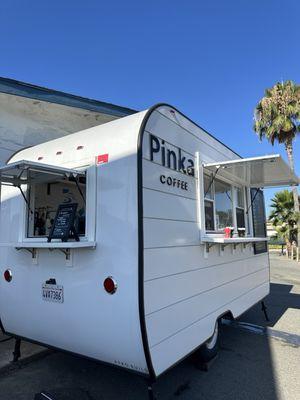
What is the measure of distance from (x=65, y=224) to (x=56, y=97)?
3.18m

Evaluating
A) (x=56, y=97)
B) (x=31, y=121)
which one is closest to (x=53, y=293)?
(x=31, y=121)

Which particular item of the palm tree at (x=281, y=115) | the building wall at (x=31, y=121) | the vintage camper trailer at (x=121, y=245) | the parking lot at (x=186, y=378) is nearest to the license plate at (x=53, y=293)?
the vintage camper trailer at (x=121, y=245)

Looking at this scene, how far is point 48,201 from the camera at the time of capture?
4523 mm

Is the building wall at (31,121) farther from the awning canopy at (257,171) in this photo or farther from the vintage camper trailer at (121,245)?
the awning canopy at (257,171)

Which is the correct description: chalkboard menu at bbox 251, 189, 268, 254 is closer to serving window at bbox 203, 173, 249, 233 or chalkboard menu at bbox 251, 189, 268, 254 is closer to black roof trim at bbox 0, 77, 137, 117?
serving window at bbox 203, 173, 249, 233

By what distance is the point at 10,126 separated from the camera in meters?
5.44

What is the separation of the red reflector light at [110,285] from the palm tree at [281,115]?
1885 cm

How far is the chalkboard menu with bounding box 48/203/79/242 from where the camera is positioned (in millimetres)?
3373

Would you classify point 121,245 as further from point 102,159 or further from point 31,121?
point 31,121

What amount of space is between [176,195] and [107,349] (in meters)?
1.64

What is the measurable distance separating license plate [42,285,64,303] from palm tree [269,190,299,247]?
21.1m

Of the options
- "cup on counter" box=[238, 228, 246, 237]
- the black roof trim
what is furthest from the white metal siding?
the black roof trim

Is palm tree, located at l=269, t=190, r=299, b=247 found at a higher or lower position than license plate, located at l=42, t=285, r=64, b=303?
higher

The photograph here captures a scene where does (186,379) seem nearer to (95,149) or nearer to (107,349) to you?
(107,349)
